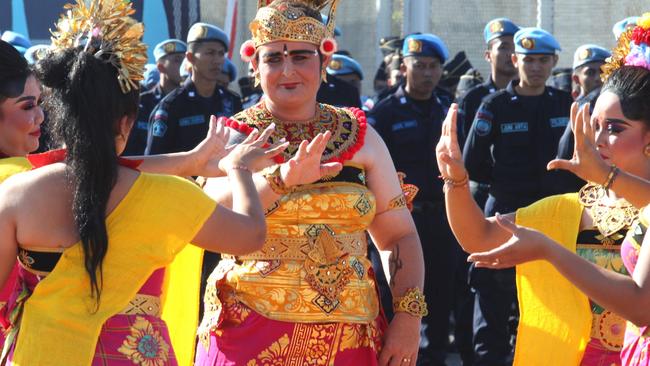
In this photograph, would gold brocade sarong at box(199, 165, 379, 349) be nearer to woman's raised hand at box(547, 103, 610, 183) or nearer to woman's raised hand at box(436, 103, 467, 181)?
woman's raised hand at box(436, 103, 467, 181)

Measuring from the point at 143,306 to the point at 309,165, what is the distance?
2.29 feet

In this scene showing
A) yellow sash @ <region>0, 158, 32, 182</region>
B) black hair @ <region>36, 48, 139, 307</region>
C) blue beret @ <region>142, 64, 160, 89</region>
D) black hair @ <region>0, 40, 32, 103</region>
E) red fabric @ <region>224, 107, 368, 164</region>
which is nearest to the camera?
black hair @ <region>36, 48, 139, 307</region>

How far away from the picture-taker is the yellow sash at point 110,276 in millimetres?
3205

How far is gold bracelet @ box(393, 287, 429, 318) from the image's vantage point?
437 centimetres

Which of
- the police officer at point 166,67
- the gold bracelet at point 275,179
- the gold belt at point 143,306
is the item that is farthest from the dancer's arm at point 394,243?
the police officer at point 166,67

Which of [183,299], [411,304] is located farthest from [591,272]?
[183,299]

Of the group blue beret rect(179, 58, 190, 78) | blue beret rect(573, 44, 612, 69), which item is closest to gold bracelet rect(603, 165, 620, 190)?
blue beret rect(573, 44, 612, 69)

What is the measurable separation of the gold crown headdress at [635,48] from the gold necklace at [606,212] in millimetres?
450

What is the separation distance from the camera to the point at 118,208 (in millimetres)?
3236

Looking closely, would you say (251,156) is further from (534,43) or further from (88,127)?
(534,43)

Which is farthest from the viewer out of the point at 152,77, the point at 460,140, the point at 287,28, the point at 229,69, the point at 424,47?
the point at 152,77

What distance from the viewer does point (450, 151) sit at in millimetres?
3951

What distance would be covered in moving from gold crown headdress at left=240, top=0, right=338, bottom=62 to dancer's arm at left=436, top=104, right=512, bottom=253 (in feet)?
2.23

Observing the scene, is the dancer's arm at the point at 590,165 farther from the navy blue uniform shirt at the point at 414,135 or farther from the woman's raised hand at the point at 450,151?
the navy blue uniform shirt at the point at 414,135
